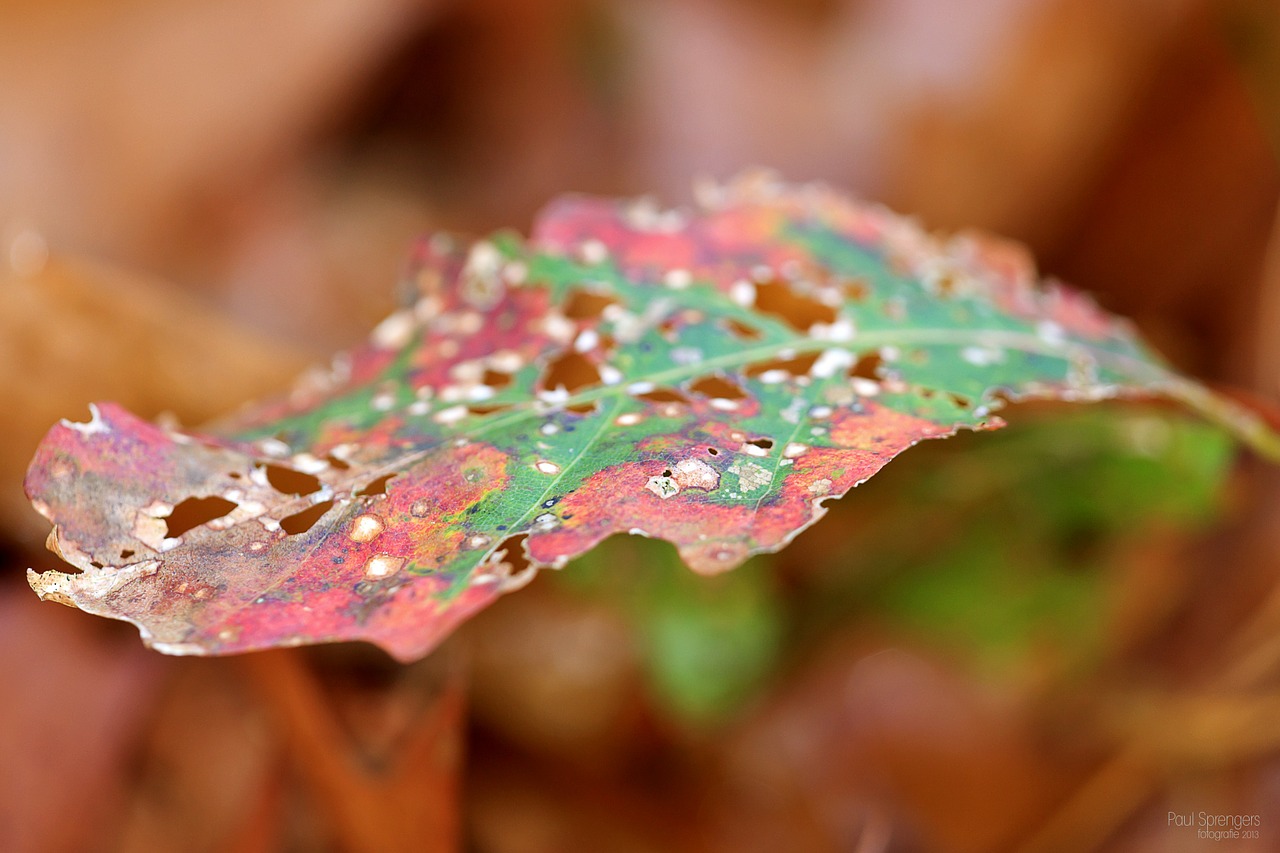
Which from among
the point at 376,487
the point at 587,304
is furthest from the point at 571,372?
the point at 376,487

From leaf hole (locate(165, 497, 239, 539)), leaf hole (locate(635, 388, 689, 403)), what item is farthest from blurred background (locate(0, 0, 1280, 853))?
leaf hole (locate(635, 388, 689, 403))

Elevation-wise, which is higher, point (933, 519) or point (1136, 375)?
point (1136, 375)

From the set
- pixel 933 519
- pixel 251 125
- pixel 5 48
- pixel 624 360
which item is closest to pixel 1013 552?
pixel 933 519

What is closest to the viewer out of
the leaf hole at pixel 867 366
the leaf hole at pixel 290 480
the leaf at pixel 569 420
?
the leaf at pixel 569 420

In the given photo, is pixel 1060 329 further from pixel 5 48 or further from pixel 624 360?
pixel 5 48

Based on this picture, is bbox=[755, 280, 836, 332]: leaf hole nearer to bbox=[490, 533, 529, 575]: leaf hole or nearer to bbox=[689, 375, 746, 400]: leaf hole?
bbox=[689, 375, 746, 400]: leaf hole

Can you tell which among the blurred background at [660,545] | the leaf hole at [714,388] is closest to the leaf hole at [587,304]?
the leaf hole at [714,388]

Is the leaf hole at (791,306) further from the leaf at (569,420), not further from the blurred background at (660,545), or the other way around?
the blurred background at (660,545)
